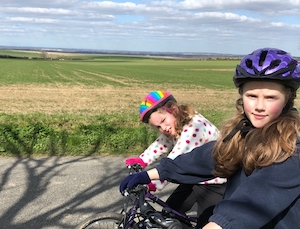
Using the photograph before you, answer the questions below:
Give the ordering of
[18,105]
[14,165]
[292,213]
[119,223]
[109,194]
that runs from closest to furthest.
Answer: [292,213] → [119,223] → [109,194] → [14,165] → [18,105]

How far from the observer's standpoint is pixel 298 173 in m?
1.52

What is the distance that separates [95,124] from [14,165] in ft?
6.21

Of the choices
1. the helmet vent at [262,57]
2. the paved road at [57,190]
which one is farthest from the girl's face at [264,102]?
the paved road at [57,190]

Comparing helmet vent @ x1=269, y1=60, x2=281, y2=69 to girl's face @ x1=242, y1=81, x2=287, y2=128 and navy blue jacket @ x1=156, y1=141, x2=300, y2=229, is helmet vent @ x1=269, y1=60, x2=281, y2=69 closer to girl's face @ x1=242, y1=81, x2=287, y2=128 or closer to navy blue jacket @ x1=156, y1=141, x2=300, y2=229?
girl's face @ x1=242, y1=81, x2=287, y2=128

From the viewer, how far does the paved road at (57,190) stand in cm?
424

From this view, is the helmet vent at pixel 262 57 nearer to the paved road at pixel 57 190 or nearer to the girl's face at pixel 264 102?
the girl's face at pixel 264 102

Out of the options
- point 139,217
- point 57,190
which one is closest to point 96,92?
point 57,190

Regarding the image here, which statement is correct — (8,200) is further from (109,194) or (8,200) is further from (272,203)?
(272,203)

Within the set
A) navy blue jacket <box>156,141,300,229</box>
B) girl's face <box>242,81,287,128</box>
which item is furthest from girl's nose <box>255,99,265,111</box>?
navy blue jacket <box>156,141,300,229</box>

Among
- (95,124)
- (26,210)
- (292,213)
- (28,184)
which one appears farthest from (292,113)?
(95,124)

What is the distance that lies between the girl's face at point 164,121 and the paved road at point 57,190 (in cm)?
172

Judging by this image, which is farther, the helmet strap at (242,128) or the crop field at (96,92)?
the crop field at (96,92)

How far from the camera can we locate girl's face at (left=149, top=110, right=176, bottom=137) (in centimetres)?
304

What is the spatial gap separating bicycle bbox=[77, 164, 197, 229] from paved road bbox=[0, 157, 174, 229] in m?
1.38
